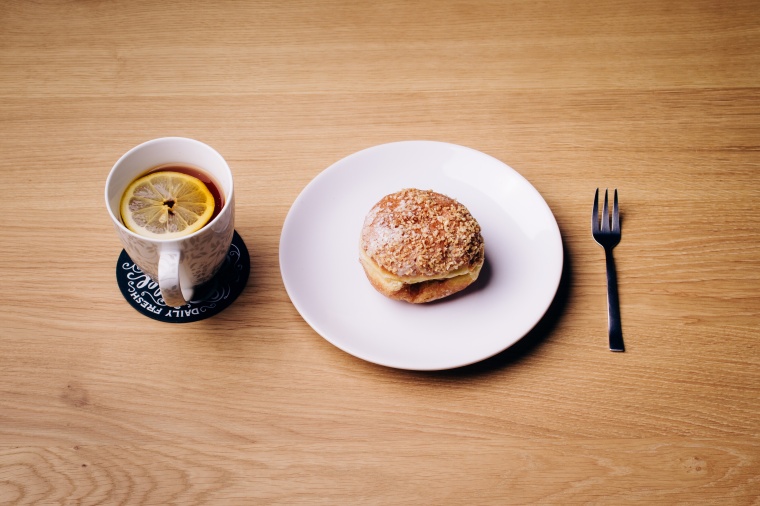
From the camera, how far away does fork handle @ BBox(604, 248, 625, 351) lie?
998mm

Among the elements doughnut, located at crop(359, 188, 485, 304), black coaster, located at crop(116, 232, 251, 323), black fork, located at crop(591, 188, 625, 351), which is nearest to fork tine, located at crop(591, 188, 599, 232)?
black fork, located at crop(591, 188, 625, 351)

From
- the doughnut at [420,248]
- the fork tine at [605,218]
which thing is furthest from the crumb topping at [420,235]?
the fork tine at [605,218]

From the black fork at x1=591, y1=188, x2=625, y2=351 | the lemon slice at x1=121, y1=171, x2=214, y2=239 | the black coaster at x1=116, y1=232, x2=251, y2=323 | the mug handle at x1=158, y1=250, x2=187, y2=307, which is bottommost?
the black coaster at x1=116, y1=232, x2=251, y2=323

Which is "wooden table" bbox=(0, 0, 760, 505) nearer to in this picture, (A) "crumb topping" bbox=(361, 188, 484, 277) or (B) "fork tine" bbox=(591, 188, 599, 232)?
(B) "fork tine" bbox=(591, 188, 599, 232)

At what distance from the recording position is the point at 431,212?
1012 millimetres

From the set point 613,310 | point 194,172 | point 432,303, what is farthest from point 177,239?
point 613,310

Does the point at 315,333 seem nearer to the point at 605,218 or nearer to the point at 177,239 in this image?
the point at 177,239

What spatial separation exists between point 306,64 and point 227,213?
0.61 meters

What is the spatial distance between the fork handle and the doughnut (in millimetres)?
225

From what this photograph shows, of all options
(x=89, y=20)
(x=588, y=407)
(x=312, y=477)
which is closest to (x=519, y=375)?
(x=588, y=407)

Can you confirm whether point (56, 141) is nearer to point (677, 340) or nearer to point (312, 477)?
point (312, 477)

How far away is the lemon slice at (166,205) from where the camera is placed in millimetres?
909

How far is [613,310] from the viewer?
1.03 meters

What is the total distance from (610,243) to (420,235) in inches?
14.5
